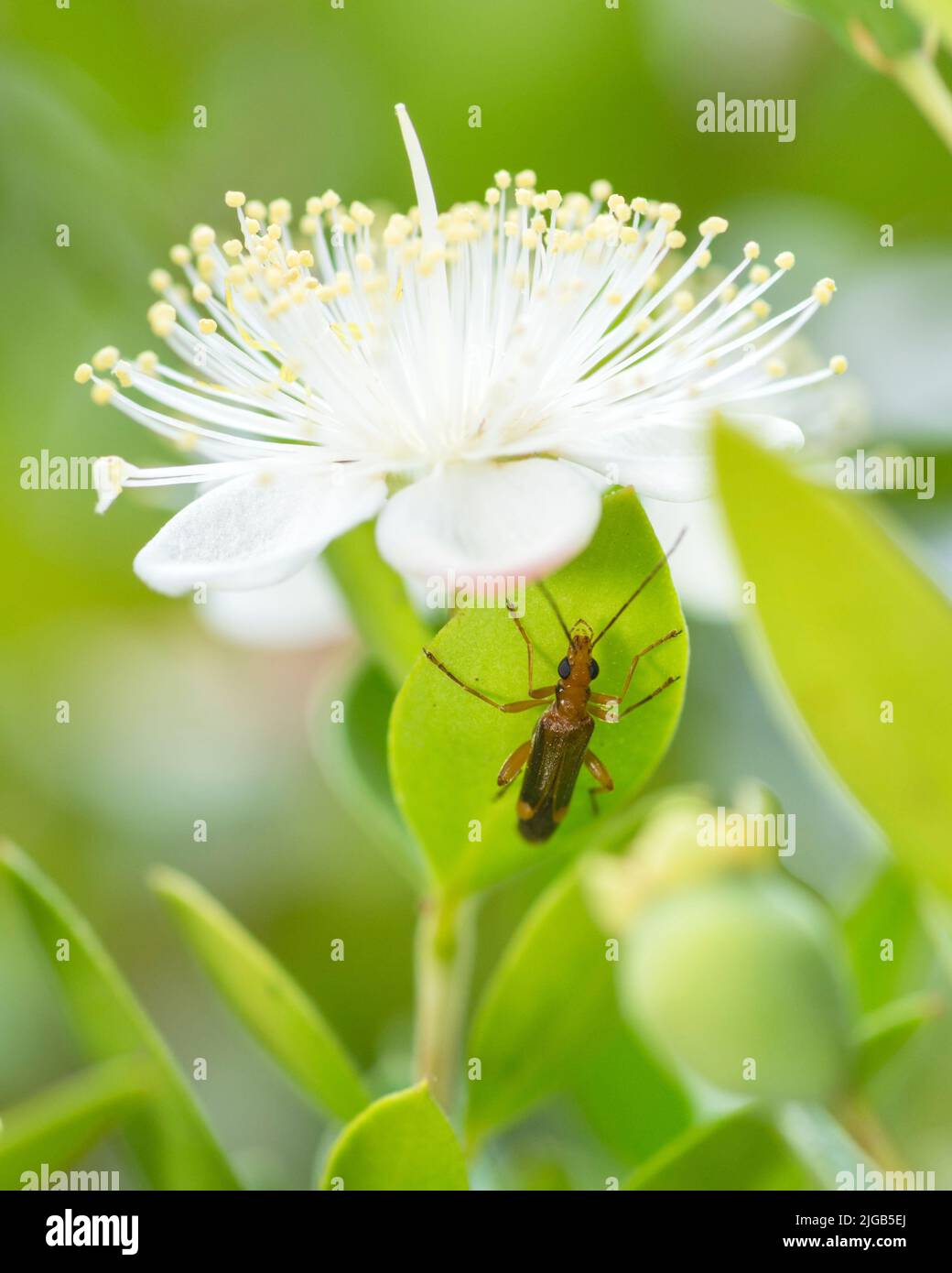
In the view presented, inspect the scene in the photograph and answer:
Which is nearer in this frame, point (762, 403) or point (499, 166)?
point (762, 403)

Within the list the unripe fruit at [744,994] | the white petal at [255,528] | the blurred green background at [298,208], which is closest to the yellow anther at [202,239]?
the white petal at [255,528]

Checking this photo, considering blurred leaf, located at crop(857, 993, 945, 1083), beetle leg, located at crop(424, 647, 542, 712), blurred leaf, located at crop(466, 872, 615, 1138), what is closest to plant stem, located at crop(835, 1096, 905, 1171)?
blurred leaf, located at crop(857, 993, 945, 1083)

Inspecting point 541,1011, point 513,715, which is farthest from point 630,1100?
point 513,715

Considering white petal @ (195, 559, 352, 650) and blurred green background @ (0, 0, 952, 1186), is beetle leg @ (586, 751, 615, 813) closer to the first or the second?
white petal @ (195, 559, 352, 650)

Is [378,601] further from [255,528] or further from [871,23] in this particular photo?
[871,23]

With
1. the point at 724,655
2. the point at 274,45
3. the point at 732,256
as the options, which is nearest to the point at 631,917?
the point at 724,655
